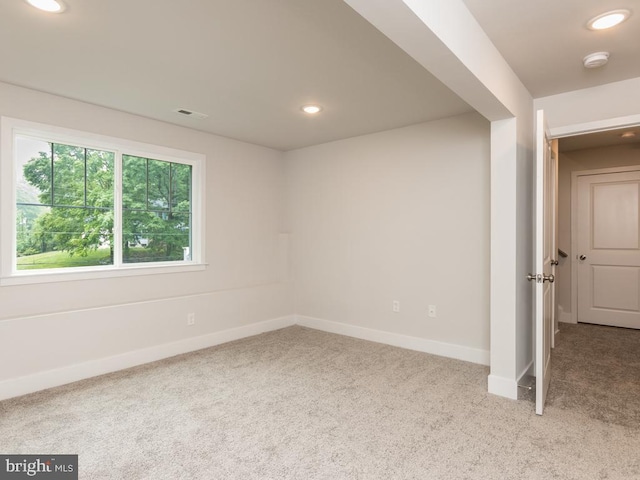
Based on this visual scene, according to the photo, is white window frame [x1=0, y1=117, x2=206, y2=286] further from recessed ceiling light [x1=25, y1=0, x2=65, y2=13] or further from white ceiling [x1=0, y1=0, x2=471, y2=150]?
recessed ceiling light [x1=25, y1=0, x2=65, y2=13]

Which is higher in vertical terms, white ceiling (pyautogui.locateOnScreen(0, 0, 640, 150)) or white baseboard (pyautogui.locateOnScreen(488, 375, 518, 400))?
white ceiling (pyautogui.locateOnScreen(0, 0, 640, 150))

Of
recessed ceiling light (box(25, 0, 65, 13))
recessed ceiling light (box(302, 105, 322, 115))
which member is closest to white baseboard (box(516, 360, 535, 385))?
recessed ceiling light (box(302, 105, 322, 115))

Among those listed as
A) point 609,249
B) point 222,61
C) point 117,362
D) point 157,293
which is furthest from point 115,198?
point 609,249

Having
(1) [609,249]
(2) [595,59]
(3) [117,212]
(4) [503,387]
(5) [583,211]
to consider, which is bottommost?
(4) [503,387]

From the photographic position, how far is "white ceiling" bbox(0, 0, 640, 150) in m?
1.96

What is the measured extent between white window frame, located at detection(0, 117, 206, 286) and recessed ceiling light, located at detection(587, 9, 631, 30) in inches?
138

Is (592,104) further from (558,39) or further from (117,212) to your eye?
(117,212)

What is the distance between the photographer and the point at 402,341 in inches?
158

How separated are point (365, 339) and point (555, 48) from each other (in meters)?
3.19

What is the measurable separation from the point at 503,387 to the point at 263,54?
2.86 metres

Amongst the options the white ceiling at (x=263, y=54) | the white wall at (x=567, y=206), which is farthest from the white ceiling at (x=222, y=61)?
the white wall at (x=567, y=206)

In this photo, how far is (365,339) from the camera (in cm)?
430

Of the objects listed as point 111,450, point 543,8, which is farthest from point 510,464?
point 543,8

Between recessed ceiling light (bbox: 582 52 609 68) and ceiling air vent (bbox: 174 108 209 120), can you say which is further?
ceiling air vent (bbox: 174 108 209 120)
